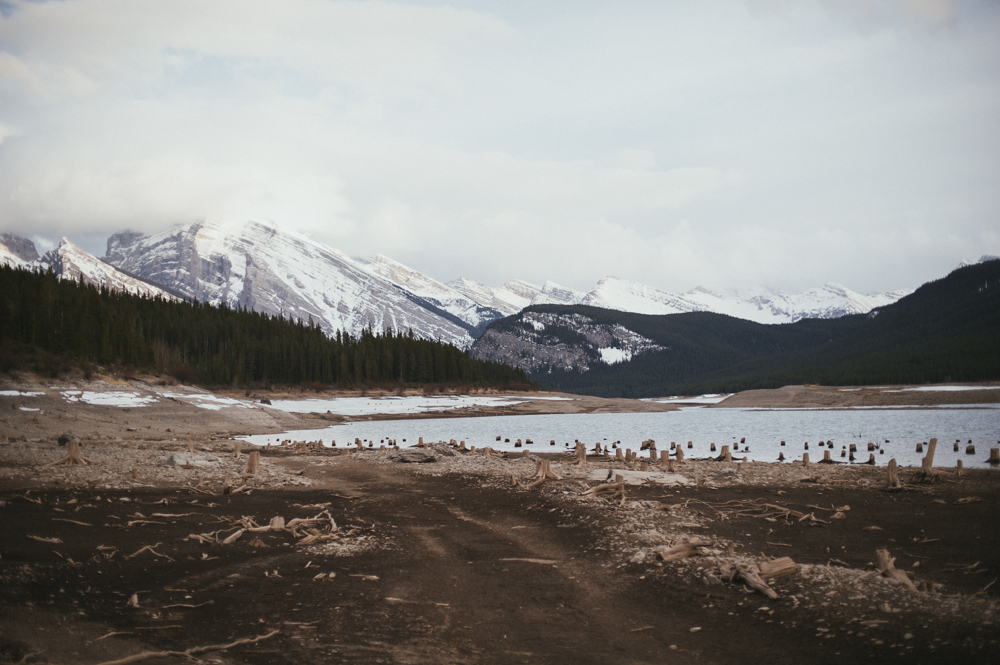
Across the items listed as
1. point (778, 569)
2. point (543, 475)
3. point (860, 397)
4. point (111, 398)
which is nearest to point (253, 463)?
point (543, 475)

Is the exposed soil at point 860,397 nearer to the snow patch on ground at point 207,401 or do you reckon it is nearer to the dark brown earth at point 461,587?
the snow patch on ground at point 207,401

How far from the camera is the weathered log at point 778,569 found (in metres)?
11.6

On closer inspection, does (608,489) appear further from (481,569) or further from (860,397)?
(860,397)

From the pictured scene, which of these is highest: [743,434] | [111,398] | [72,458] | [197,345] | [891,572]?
[197,345]

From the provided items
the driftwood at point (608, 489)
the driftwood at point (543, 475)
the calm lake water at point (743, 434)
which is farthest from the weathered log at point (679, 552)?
the calm lake water at point (743, 434)

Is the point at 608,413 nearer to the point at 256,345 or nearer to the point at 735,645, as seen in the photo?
the point at 256,345

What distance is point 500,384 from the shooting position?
479ft

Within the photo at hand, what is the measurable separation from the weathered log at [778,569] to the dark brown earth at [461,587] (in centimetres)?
39

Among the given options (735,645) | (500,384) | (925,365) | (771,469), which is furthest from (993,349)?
(735,645)

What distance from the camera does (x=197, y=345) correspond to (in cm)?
11625

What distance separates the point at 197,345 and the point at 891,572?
399 feet

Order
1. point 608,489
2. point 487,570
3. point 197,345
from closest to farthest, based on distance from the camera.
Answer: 1. point 487,570
2. point 608,489
3. point 197,345

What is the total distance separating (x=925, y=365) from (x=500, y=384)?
91.1 m

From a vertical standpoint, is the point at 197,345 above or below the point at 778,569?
above
